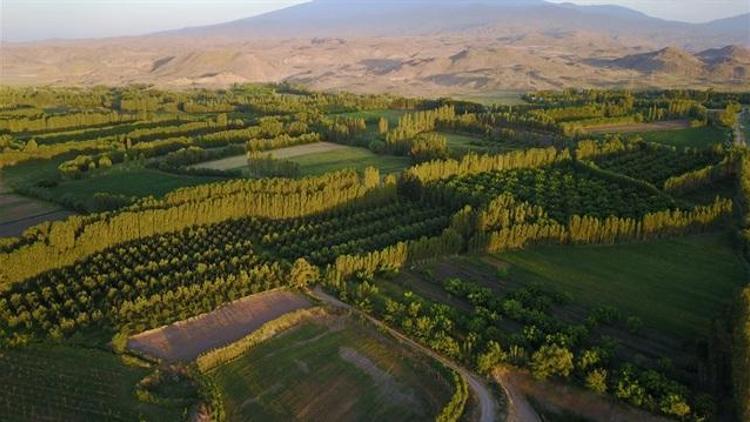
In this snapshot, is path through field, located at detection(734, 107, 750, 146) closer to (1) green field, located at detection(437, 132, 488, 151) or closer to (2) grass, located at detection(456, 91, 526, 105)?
(1) green field, located at detection(437, 132, 488, 151)

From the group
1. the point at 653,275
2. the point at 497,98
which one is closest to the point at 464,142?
the point at 653,275

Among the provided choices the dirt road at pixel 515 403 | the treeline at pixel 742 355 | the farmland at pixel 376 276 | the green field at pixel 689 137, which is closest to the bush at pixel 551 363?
the farmland at pixel 376 276

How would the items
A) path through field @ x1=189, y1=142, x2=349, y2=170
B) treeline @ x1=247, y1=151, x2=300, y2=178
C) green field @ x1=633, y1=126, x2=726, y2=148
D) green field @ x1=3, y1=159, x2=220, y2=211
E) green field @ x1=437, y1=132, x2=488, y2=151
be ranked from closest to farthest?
1. green field @ x1=3, y1=159, x2=220, y2=211
2. treeline @ x1=247, y1=151, x2=300, y2=178
3. path through field @ x1=189, y1=142, x2=349, y2=170
4. green field @ x1=437, y1=132, x2=488, y2=151
5. green field @ x1=633, y1=126, x2=726, y2=148

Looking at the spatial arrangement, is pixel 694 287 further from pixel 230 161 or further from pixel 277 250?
pixel 230 161

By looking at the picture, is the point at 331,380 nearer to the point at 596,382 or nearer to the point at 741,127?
the point at 596,382

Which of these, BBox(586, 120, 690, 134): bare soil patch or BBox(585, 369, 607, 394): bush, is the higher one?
BBox(586, 120, 690, 134): bare soil patch

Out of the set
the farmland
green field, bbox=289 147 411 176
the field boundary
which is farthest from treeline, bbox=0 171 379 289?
the field boundary

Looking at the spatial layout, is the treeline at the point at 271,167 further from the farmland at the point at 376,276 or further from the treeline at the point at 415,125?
the treeline at the point at 415,125
